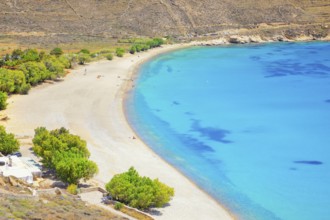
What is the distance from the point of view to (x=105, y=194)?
33.0 metres

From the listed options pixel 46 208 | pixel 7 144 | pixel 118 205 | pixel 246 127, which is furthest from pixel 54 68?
pixel 46 208

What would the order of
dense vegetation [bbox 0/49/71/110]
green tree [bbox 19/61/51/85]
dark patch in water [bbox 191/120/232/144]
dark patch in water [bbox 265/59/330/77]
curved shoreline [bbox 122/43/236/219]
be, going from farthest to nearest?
dark patch in water [bbox 265/59/330/77] < green tree [bbox 19/61/51/85] < dense vegetation [bbox 0/49/71/110] < dark patch in water [bbox 191/120/232/144] < curved shoreline [bbox 122/43/236/219]

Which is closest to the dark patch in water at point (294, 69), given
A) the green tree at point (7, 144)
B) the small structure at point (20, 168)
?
the green tree at point (7, 144)

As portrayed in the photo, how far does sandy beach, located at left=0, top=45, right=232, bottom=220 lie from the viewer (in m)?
34.2

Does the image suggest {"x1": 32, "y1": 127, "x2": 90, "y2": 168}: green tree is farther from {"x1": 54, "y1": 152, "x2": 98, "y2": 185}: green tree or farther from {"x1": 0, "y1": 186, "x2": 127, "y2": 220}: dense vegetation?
{"x1": 0, "y1": 186, "x2": 127, "y2": 220}: dense vegetation

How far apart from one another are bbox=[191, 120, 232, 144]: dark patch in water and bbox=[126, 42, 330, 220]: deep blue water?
9 cm

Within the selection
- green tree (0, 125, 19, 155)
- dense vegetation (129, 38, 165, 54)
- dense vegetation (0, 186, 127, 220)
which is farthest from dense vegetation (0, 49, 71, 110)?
dense vegetation (0, 186, 127, 220)

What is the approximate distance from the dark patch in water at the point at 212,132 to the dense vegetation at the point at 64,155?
14.4m

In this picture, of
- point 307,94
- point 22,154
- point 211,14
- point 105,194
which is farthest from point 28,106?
point 211,14

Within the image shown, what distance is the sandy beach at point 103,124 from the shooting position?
34188 mm

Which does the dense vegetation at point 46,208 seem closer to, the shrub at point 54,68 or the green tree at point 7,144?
the green tree at point 7,144

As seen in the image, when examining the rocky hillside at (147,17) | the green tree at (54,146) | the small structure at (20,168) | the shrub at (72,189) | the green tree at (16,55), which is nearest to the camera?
the shrub at (72,189)

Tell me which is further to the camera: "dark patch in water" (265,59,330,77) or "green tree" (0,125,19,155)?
"dark patch in water" (265,59,330,77)

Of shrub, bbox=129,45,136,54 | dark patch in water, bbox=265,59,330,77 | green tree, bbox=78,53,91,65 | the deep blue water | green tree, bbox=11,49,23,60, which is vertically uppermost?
green tree, bbox=11,49,23,60
